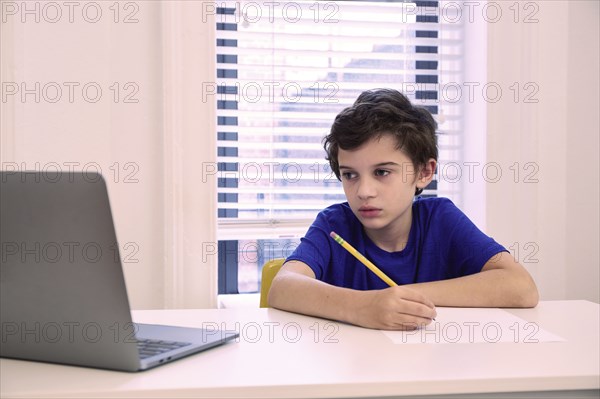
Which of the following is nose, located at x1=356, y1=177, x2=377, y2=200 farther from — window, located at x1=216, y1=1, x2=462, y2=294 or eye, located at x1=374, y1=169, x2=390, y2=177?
window, located at x1=216, y1=1, x2=462, y2=294

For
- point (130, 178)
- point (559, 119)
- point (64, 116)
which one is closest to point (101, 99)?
point (64, 116)

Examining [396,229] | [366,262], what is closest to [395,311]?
[366,262]

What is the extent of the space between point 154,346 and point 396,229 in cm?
86

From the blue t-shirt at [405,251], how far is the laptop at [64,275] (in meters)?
0.78

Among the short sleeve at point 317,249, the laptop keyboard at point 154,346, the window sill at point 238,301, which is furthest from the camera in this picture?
the window sill at point 238,301

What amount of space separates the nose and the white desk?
1.66 feet

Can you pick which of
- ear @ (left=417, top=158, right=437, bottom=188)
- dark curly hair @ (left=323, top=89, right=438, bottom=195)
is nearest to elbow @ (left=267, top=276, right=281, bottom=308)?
dark curly hair @ (left=323, top=89, right=438, bottom=195)

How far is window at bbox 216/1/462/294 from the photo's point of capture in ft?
7.57

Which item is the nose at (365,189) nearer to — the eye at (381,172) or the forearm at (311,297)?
the eye at (381,172)

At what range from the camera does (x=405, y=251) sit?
5.54 feet

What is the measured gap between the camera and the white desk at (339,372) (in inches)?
32.0

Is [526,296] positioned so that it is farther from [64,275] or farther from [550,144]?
[550,144]

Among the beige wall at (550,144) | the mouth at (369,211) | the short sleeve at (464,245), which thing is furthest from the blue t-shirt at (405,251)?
the beige wall at (550,144)

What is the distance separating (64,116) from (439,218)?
3.68 ft
